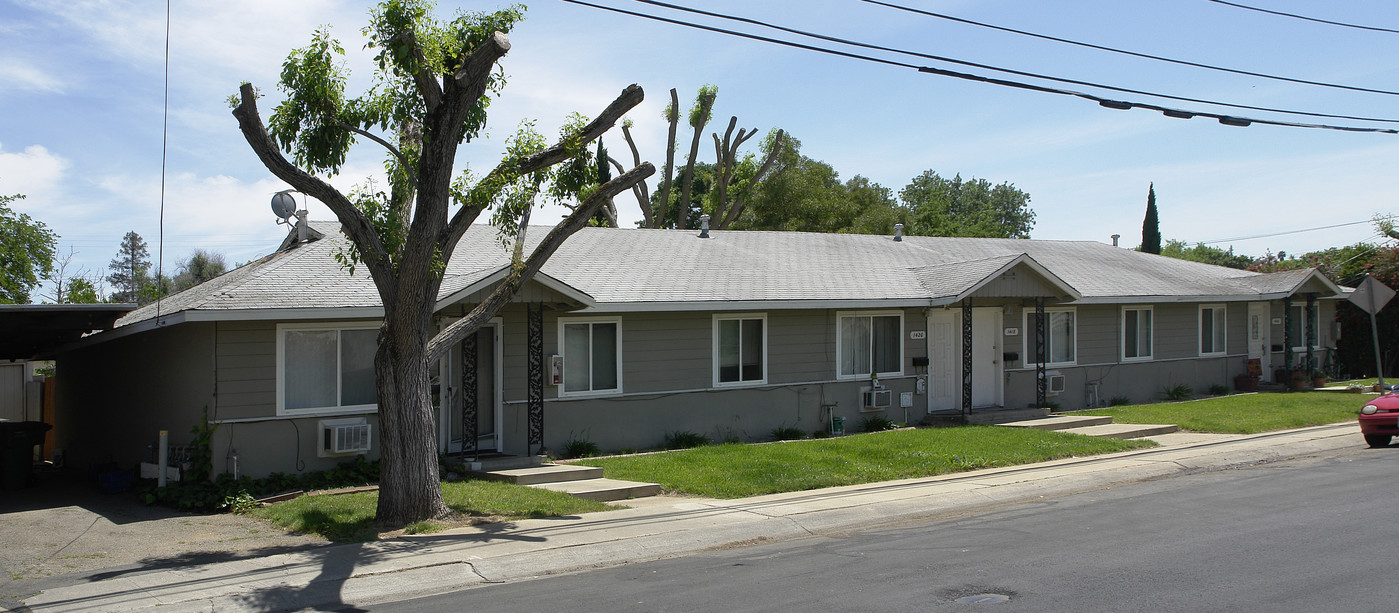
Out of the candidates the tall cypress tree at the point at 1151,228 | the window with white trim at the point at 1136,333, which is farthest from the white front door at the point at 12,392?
the tall cypress tree at the point at 1151,228

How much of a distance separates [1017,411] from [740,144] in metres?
24.3

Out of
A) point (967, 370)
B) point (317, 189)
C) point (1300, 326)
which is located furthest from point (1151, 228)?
point (317, 189)

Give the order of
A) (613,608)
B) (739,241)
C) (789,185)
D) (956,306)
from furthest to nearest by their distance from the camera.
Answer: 1. (789,185)
2. (739,241)
3. (956,306)
4. (613,608)

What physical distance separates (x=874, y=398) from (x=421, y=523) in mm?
10722

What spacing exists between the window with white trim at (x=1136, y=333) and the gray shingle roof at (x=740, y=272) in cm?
64

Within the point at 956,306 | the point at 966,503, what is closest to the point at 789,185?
the point at 956,306

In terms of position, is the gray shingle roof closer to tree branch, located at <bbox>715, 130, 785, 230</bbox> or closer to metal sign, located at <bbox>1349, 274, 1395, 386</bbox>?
metal sign, located at <bbox>1349, 274, 1395, 386</bbox>

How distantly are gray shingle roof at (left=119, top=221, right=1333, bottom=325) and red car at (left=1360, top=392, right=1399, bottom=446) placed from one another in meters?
6.20

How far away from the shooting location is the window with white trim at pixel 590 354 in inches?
634

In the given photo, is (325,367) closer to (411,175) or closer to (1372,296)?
(411,175)

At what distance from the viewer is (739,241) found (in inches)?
898

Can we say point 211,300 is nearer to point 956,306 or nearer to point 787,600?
point 787,600

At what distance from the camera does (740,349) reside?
17.9 m

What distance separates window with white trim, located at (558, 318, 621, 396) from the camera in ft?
52.9
